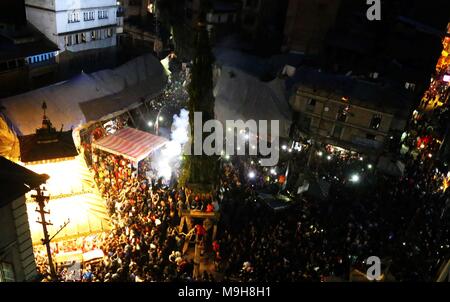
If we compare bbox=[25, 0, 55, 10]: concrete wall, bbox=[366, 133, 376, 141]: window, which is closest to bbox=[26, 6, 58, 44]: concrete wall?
bbox=[25, 0, 55, 10]: concrete wall

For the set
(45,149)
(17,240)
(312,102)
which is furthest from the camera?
(312,102)

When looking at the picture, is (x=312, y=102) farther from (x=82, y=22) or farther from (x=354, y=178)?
(x=82, y=22)

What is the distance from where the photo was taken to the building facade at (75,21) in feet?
79.2

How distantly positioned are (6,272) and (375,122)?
71.9 feet

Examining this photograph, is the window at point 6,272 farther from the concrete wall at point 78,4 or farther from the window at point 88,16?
the window at point 88,16

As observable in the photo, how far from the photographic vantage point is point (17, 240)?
9.98 meters

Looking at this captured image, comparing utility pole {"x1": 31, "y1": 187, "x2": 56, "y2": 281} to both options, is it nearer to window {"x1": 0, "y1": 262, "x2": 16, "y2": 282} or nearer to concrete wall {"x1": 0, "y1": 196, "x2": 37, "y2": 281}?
concrete wall {"x1": 0, "y1": 196, "x2": 37, "y2": 281}

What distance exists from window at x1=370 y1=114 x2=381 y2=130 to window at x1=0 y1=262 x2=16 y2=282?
71.1 ft

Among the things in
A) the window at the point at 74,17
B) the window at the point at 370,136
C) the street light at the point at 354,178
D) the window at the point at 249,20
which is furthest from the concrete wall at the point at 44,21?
the window at the point at 370,136

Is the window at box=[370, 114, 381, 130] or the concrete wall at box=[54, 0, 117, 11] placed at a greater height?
the concrete wall at box=[54, 0, 117, 11]

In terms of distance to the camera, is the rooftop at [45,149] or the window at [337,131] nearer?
the rooftop at [45,149]

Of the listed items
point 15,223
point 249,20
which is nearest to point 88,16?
point 249,20

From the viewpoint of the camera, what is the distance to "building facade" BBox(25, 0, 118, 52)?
24141 millimetres

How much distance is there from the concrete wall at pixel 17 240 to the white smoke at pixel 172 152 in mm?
9851
